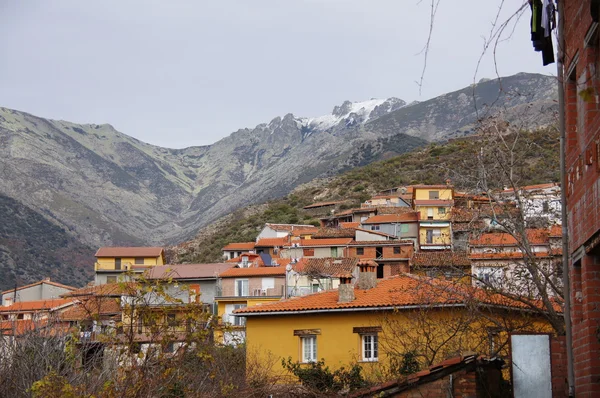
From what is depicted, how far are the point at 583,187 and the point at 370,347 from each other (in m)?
24.6

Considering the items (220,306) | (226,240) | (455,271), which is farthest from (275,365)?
(226,240)

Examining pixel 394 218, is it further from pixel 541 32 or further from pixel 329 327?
pixel 541 32

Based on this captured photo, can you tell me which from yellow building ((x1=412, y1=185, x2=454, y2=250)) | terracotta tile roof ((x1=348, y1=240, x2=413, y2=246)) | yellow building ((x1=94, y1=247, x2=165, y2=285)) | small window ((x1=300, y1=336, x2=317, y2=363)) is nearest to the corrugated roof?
yellow building ((x1=412, y1=185, x2=454, y2=250))

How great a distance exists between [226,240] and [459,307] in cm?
10051

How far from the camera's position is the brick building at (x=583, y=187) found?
8914 mm

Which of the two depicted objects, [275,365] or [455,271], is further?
[275,365]

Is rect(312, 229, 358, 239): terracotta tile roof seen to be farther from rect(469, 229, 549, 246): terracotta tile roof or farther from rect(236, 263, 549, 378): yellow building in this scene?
rect(469, 229, 549, 246): terracotta tile roof

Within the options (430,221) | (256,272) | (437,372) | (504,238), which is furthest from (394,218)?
(437,372)

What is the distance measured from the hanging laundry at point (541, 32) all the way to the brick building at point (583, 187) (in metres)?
0.58

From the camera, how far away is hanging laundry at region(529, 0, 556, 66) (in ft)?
35.7

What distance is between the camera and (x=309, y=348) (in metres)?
34.9

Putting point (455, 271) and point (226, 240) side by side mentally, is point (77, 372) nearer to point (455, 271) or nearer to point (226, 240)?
point (455, 271)

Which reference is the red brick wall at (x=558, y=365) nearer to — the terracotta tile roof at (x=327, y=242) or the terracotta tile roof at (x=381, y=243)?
the terracotta tile roof at (x=381, y=243)

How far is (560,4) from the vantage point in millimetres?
10273
